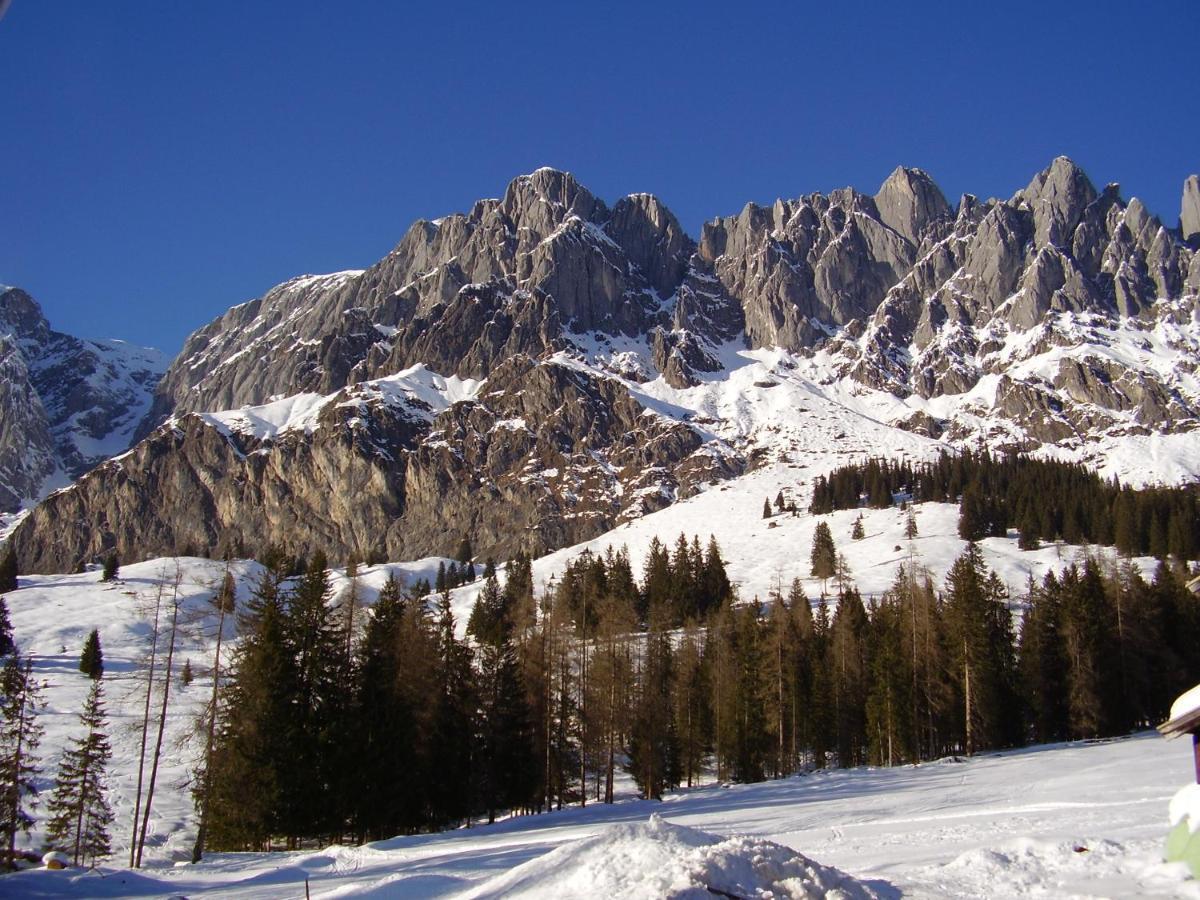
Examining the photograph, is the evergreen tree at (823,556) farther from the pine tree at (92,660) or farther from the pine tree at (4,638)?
the pine tree at (4,638)

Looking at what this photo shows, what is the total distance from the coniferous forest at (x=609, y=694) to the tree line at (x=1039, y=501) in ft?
179

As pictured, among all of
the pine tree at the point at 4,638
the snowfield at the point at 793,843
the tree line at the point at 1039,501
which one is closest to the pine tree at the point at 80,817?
the snowfield at the point at 793,843

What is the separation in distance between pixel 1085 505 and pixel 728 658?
301ft

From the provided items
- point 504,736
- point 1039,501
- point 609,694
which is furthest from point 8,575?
point 1039,501

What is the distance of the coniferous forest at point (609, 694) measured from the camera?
33781mm

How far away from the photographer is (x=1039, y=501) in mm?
128125

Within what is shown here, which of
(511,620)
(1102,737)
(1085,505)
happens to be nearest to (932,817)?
(511,620)

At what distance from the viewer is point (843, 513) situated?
498ft

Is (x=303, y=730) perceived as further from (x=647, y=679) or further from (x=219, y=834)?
(x=647, y=679)

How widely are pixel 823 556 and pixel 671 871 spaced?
10550 centimetres

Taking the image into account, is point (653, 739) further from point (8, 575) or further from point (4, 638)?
point (8, 575)

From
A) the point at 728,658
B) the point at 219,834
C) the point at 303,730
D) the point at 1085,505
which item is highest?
the point at 1085,505

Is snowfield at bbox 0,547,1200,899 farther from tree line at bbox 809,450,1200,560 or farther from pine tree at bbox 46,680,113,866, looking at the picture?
tree line at bbox 809,450,1200,560

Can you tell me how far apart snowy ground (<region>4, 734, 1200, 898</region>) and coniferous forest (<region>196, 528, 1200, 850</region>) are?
4866mm
